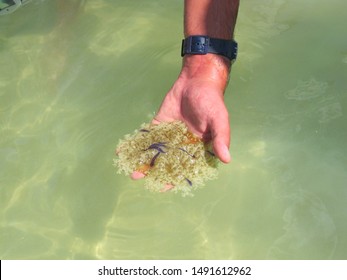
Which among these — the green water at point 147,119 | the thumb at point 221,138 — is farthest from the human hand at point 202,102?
the green water at point 147,119

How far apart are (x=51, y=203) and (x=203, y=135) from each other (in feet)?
4.30

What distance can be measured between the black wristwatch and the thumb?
0.87 meters

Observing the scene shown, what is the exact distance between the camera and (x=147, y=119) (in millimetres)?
4047

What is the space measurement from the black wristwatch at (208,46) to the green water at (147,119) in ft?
1.56

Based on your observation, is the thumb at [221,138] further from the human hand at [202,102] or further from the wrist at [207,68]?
the wrist at [207,68]

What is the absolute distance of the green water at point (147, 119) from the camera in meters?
3.37

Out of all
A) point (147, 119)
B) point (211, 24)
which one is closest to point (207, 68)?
point (211, 24)

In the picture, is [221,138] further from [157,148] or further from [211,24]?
[211,24]

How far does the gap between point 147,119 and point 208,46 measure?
0.82m

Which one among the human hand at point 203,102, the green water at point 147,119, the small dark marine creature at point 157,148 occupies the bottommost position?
the green water at point 147,119

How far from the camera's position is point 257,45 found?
466 centimetres

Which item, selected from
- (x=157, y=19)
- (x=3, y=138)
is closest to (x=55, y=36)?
(x=157, y=19)

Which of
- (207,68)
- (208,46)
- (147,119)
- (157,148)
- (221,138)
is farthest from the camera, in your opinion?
(147,119)

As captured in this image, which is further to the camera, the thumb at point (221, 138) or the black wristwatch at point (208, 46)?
the black wristwatch at point (208, 46)
